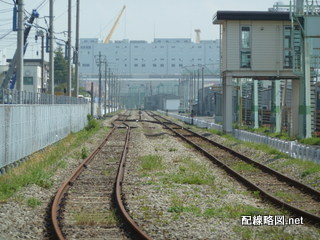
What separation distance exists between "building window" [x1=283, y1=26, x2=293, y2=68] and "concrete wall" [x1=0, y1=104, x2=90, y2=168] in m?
14.3

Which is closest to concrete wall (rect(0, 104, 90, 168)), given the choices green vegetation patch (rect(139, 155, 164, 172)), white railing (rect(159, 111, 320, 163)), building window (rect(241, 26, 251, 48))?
green vegetation patch (rect(139, 155, 164, 172))

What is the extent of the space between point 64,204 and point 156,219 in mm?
2624

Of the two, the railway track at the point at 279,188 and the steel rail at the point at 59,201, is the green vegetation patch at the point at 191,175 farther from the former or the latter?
the steel rail at the point at 59,201

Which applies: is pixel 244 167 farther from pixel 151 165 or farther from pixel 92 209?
pixel 92 209

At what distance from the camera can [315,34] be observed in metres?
32.2

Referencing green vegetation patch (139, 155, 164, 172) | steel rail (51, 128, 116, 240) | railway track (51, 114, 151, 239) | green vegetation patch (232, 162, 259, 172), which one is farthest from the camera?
green vegetation patch (232, 162, 259, 172)

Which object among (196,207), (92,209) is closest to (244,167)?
(196,207)

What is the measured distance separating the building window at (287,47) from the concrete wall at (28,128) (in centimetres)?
1427

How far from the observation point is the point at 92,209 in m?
12.9

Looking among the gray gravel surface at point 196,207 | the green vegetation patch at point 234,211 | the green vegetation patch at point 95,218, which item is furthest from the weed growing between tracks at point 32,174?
the green vegetation patch at point 234,211

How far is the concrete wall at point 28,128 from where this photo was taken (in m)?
19.6

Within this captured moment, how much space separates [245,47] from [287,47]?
271 centimetres

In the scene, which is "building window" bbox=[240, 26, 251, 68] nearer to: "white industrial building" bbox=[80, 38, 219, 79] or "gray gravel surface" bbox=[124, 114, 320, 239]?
"gray gravel surface" bbox=[124, 114, 320, 239]

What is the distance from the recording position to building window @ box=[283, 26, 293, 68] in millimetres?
41000
